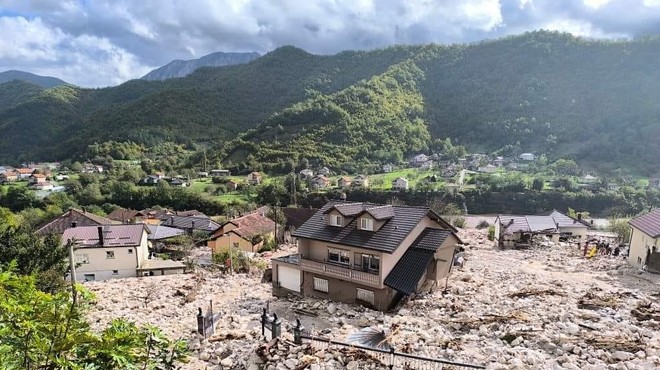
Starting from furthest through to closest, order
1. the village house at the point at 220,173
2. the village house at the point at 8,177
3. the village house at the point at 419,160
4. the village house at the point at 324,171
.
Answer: the village house at the point at 419,160 → the village house at the point at 220,173 → the village house at the point at 8,177 → the village house at the point at 324,171

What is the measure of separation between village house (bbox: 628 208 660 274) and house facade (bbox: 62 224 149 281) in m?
39.6

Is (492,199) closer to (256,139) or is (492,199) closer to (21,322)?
(256,139)

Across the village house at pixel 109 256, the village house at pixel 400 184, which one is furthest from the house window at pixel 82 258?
the village house at pixel 400 184

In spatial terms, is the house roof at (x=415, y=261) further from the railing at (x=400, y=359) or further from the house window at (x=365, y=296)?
the railing at (x=400, y=359)

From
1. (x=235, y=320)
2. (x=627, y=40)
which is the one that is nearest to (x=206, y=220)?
(x=235, y=320)

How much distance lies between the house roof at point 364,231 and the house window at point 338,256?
2.31 ft

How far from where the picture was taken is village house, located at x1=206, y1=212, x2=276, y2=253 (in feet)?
148

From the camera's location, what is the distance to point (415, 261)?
21500 mm

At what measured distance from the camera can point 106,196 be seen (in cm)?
9006

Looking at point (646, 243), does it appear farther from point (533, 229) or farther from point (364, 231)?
point (364, 231)

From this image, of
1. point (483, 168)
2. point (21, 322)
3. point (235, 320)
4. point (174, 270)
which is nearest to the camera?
point (21, 322)

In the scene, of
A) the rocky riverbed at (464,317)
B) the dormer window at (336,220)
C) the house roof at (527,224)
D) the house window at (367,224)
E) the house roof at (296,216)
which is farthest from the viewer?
the house roof at (296,216)

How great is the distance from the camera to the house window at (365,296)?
20.9 metres

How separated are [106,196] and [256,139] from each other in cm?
5466
